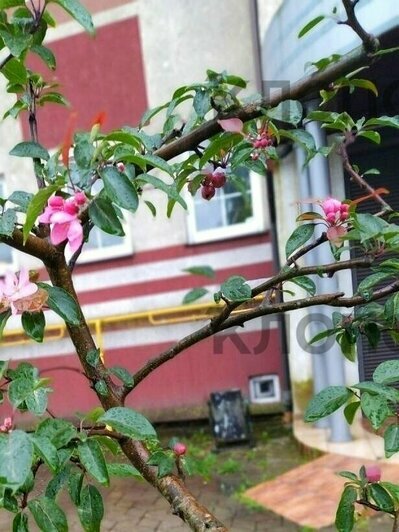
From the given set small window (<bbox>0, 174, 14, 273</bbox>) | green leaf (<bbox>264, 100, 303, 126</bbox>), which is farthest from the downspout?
green leaf (<bbox>264, 100, 303, 126</bbox>)

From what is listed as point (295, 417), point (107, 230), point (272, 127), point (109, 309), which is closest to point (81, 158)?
point (107, 230)

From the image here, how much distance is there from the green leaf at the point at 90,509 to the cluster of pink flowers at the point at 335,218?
0.51m

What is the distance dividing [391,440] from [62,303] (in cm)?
52

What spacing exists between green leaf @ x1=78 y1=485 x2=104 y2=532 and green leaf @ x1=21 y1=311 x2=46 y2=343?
0.23m

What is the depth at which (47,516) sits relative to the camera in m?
0.85

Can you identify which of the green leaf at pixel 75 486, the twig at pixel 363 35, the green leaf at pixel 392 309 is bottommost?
the green leaf at pixel 75 486

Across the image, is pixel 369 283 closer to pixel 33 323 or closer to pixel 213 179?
pixel 213 179

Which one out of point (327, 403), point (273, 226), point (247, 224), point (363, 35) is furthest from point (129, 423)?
point (247, 224)

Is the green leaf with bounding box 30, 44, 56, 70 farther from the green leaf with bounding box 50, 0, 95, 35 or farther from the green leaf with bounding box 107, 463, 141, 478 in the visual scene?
the green leaf with bounding box 107, 463, 141, 478

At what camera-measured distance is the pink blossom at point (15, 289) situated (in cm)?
82

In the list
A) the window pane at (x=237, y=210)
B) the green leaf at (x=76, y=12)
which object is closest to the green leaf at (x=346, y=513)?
the green leaf at (x=76, y=12)

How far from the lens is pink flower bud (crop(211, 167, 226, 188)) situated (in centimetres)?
112

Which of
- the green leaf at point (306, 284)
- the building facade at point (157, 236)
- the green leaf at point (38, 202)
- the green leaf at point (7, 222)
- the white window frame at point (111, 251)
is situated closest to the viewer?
the green leaf at point (38, 202)

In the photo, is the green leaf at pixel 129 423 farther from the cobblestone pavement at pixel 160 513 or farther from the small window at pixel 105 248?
the small window at pixel 105 248
